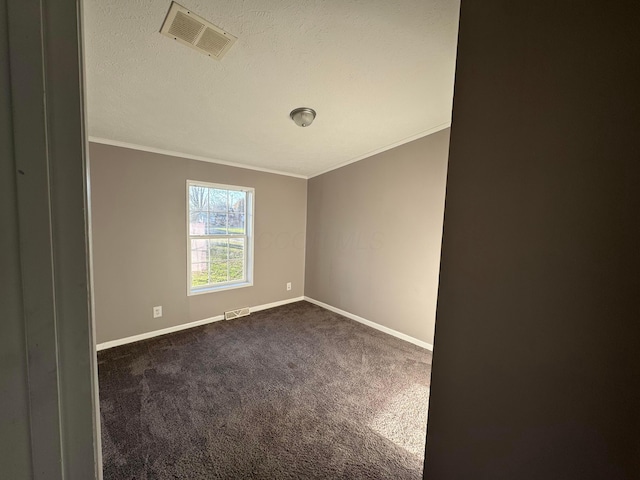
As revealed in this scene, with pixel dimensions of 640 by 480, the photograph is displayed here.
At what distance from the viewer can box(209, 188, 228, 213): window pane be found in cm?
333

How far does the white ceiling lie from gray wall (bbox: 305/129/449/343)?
1.48 ft

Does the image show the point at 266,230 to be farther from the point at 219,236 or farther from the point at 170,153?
the point at 170,153

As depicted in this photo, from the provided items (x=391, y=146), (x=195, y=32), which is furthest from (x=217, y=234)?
(x=391, y=146)

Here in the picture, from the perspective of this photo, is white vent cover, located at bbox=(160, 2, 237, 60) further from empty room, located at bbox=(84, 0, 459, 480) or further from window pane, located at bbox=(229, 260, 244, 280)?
window pane, located at bbox=(229, 260, 244, 280)

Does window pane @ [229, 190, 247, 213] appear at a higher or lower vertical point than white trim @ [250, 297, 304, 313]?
higher

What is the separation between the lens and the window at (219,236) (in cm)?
319

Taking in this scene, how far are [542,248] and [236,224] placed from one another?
344 centimetres

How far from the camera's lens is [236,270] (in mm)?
3676

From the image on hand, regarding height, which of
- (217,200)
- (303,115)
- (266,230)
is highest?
(303,115)

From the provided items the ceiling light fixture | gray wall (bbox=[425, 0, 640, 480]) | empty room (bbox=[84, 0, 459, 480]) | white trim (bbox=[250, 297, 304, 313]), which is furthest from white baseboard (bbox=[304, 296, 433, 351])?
the ceiling light fixture

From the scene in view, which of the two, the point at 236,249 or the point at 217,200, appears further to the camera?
the point at 236,249

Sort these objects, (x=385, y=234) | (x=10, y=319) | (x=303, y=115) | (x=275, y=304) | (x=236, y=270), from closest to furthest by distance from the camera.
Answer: (x=10, y=319)
(x=303, y=115)
(x=385, y=234)
(x=236, y=270)
(x=275, y=304)

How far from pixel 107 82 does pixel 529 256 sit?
2.50 m

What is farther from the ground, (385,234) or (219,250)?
(385,234)
